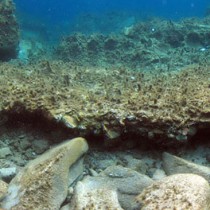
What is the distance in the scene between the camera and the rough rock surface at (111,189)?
3774 mm

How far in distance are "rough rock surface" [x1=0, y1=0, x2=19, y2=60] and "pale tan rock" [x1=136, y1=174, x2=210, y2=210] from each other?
980 cm

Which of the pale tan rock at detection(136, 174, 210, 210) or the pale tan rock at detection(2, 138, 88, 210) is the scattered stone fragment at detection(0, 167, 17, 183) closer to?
the pale tan rock at detection(2, 138, 88, 210)

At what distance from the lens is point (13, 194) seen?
12.9ft

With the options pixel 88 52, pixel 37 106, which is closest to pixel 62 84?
pixel 37 106

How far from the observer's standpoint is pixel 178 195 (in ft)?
10.9

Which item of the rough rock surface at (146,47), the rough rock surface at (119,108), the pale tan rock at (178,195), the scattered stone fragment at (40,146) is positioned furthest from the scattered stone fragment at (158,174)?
the rough rock surface at (146,47)

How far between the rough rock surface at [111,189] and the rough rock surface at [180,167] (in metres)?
0.42

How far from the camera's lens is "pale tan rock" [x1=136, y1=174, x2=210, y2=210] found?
127 inches

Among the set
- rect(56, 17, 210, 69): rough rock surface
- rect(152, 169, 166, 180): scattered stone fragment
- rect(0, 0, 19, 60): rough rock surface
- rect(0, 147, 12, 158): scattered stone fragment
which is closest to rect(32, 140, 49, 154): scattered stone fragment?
rect(0, 147, 12, 158): scattered stone fragment

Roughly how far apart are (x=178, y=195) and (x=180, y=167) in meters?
1.01

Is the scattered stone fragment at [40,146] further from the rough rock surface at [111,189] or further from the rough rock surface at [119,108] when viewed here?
the rough rock surface at [111,189]

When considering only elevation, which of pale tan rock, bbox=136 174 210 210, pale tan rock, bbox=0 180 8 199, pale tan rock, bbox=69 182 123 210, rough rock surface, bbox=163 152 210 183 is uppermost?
rough rock surface, bbox=163 152 210 183

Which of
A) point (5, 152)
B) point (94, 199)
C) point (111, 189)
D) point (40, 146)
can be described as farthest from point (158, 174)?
point (5, 152)

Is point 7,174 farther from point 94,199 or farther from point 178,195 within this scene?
point 178,195
